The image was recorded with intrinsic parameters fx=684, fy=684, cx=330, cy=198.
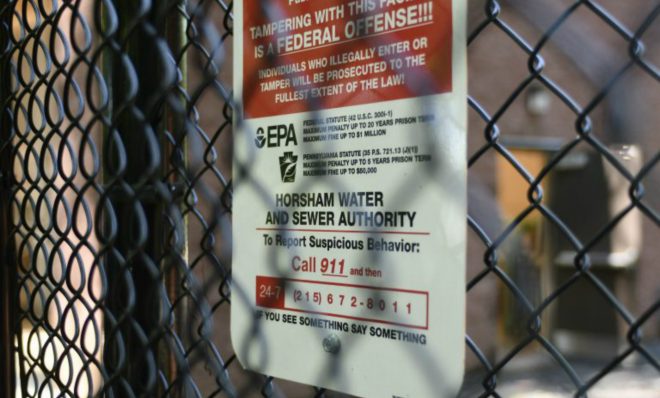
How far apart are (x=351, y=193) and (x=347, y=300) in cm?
12

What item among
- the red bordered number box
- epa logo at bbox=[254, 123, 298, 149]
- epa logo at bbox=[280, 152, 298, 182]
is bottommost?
the red bordered number box

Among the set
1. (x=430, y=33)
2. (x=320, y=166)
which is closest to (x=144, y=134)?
(x=320, y=166)

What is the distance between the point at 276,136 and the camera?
0.85 metres

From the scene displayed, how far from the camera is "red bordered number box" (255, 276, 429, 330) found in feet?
2.34

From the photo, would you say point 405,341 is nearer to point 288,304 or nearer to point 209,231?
point 288,304

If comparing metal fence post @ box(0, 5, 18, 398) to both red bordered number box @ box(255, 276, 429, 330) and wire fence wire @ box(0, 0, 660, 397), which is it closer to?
wire fence wire @ box(0, 0, 660, 397)

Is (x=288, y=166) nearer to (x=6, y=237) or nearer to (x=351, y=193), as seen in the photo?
(x=351, y=193)

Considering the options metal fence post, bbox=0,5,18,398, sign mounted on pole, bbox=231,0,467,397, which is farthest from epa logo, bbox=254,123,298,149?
metal fence post, bbox=0,5,18,398

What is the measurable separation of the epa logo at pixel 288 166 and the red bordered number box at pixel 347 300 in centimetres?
12

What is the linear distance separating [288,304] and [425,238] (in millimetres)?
217

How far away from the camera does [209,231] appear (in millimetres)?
927

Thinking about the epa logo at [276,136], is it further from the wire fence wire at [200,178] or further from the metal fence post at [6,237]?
the metal fence post at [6,237]

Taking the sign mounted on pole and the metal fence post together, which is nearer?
the sign mounted on pole

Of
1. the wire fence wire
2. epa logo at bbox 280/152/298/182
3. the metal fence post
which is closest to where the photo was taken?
the wire fence wire
